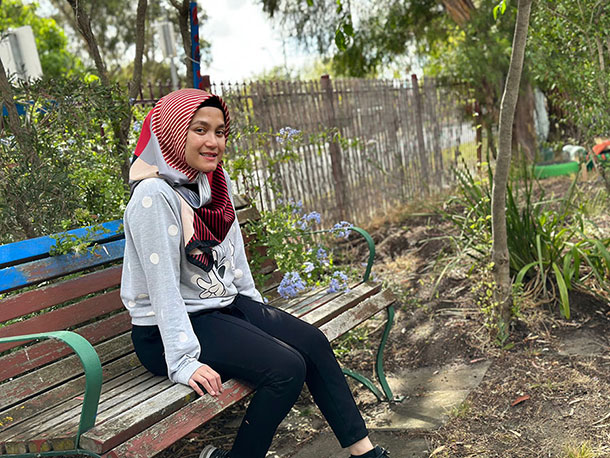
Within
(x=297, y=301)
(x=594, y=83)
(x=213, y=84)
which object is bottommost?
(x=297, y=301)

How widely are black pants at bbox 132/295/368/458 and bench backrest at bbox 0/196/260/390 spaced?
0.32 m

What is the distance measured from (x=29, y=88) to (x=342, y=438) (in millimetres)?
2062

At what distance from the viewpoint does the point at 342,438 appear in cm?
243

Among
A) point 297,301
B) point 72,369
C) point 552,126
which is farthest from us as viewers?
point 552,126

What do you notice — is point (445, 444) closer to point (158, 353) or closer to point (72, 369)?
point (158, 353)

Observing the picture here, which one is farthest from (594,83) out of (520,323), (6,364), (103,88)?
(6,364)

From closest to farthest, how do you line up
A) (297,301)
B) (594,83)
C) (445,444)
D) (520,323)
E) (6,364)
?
(6,364)
(445,444)
(297,301)
(520,323)
(594,83)

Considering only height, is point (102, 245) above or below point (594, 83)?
below

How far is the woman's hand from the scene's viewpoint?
2150mm

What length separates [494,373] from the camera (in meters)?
3.45

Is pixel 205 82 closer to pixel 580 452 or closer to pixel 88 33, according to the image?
pixel 88 33

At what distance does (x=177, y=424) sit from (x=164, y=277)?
0.51 metres

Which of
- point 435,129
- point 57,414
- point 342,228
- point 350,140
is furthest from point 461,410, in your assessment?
point 435,129

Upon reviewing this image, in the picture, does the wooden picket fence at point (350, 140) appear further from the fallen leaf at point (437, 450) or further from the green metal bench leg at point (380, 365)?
the fallen leaf at point (437, 450)
